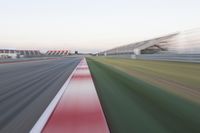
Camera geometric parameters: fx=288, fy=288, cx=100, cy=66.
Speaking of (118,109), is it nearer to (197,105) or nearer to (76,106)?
(76,106)

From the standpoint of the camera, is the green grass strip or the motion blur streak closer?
the green grass strip

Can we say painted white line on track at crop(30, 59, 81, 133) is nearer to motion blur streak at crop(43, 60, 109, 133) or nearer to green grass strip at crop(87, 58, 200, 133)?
motion blur streak at crop(43, 60, 109, 133)

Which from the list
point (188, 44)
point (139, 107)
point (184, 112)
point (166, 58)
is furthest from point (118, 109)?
point (166, 58)

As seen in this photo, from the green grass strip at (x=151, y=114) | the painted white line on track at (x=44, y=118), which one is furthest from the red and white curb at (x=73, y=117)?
the green grass strip at (x=151, y=114)

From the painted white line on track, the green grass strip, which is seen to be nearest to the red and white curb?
the painted white line on track

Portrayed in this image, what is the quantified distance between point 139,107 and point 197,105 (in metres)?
1.42

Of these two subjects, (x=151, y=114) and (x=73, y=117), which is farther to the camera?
(x=73, y=117)

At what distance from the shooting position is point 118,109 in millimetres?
6406

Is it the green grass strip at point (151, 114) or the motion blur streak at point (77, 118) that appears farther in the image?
the motion blur streak at point (77, 118)

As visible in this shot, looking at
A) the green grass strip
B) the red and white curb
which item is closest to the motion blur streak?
the red and white curb

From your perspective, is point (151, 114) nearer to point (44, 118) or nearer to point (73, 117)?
point (73, 117)

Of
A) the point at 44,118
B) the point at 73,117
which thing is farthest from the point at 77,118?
the point at 44,118

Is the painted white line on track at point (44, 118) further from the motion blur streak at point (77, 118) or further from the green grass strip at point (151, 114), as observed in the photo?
the green grass strip at point (151, 114)

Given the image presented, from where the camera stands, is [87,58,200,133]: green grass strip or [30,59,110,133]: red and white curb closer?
[87,58,200,133]: green grass strip
